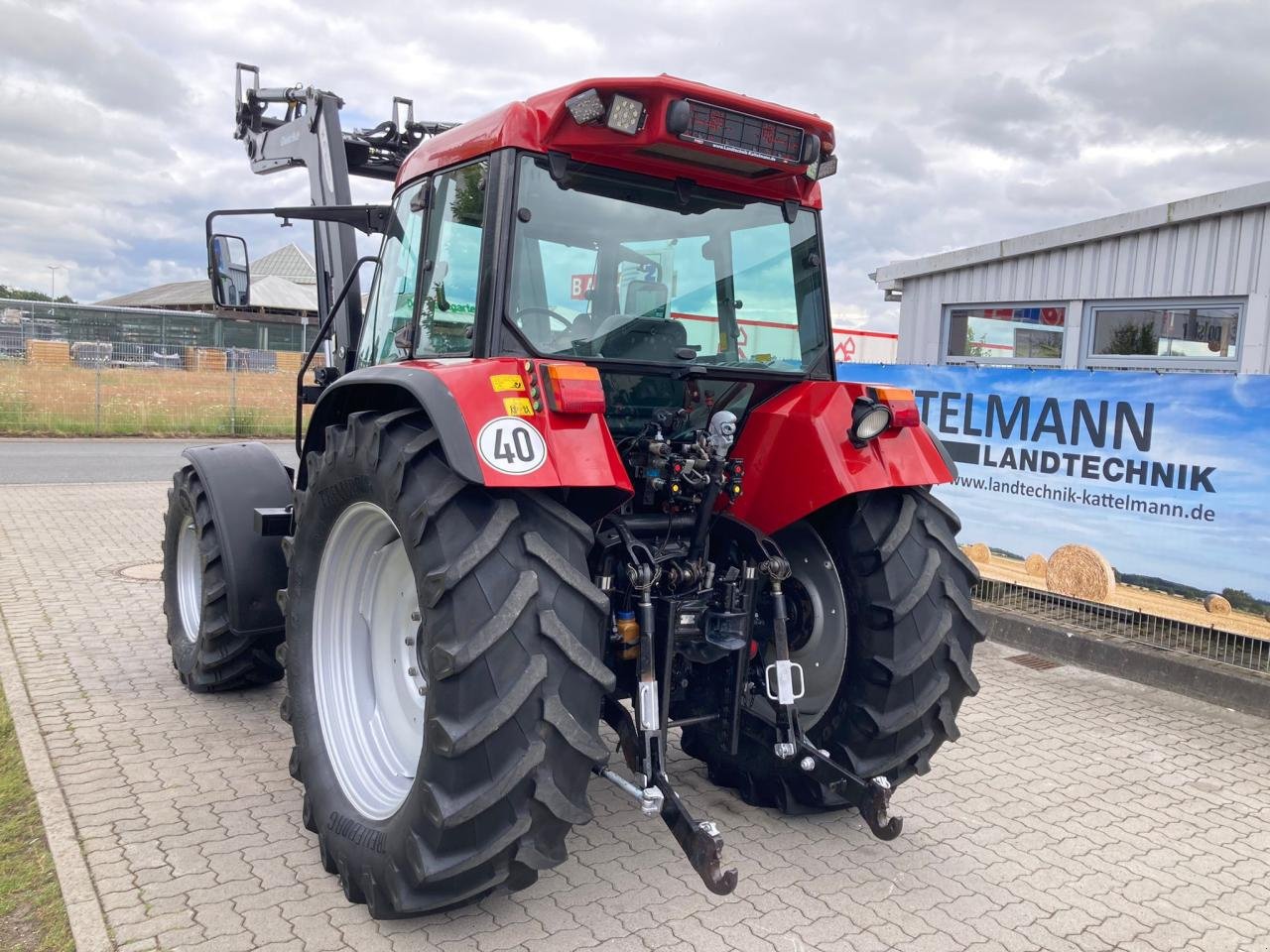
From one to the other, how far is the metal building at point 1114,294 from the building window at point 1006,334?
0.03ft

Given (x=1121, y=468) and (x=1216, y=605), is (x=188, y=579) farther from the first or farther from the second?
(x=1216, y=605)

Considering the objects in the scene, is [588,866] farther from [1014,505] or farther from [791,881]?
[1014,505]

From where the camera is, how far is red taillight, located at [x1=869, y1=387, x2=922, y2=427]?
3.70 meters

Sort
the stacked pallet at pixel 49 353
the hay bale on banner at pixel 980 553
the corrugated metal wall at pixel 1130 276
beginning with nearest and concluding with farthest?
the hay bale on banner at pixel 980 553 → the corrugated metal wall at pixel 1130 276 → the stacked pallet at pixel 49 353

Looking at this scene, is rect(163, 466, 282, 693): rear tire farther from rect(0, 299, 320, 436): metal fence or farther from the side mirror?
rect(0, 299, 320, 436): metal fence

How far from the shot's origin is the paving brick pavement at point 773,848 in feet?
10.3

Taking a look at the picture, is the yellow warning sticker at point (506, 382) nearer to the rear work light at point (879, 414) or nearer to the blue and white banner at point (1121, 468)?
the rear work light at point (879, 414)

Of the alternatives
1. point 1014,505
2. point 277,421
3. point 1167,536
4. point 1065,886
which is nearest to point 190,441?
point 277,421

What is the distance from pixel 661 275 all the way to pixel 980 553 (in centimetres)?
502

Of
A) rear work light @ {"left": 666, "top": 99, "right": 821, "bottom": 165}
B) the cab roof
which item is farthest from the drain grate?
rear work light @ {"left": 666, "top": 99, "right": 821, "bottom": 165}

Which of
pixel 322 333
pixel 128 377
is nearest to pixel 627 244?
pixel 322 333

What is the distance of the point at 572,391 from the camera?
292 centimetres

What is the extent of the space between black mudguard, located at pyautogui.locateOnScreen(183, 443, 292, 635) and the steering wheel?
7.08 feet

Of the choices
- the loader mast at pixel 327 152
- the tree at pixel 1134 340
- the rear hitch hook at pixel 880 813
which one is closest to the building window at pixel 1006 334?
the tree at pixel 1134 340
